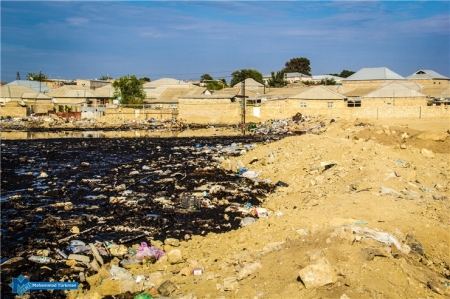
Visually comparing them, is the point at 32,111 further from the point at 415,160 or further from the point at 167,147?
the point at 415,160

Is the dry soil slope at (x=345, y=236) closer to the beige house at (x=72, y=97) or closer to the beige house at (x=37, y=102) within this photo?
the beige house at (x=37, y=102)

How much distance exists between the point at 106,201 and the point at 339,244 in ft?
20.5

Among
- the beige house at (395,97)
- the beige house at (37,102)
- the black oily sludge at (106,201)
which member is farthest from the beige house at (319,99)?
the beige house at (37,102)

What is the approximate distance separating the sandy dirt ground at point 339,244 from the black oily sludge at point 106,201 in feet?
2.90

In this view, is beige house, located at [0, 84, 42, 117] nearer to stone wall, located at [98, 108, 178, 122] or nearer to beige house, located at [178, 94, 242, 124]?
stone wall, located at [98, 108, 178, 122]

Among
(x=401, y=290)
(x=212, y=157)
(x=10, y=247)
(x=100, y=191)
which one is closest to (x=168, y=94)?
(x=212, y=157)

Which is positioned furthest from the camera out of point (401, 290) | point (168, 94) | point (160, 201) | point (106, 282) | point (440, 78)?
point (440, 78)

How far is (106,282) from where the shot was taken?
5254 mm

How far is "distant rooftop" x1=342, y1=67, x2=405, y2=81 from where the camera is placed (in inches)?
1747

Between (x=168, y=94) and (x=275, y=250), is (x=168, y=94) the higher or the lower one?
the higher one

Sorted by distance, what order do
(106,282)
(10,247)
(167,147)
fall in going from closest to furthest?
1. (106,282)
2. (10,247)
3. (167,147)

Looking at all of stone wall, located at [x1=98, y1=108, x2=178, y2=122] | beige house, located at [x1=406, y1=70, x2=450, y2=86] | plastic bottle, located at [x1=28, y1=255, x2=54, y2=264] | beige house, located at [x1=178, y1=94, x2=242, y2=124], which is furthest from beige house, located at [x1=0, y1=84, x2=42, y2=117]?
beige house, located at [x1=406, y1=70, x2=450, y2=86]

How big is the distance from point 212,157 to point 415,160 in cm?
756

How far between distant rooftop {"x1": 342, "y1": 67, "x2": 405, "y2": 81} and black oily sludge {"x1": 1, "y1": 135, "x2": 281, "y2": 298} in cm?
3288
